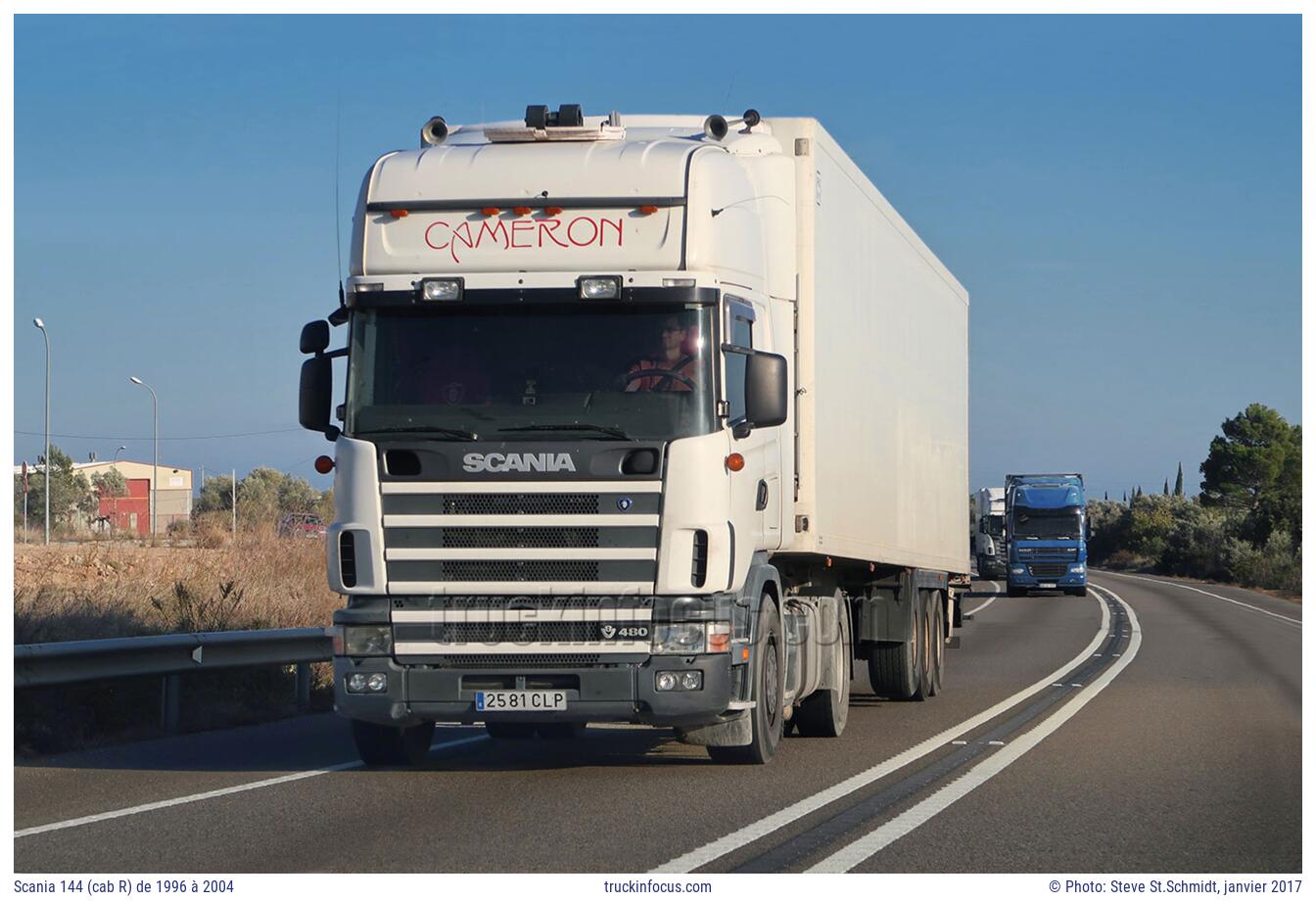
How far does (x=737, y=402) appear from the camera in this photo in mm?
10758

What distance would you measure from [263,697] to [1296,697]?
1036cm

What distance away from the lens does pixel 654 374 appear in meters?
10.5

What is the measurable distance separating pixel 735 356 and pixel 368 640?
2817 mm

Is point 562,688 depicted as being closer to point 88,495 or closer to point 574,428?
point 574,428

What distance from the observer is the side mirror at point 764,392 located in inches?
412

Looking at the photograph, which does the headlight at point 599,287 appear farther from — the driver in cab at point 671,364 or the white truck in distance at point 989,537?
the white truck in distance at point 989,537

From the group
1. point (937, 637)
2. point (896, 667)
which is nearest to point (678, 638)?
point (896, 667)

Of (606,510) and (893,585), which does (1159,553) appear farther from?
(606,510)

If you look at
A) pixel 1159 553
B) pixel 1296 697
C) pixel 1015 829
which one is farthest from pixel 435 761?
pixel 1159 553

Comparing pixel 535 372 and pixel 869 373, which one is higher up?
pixel 869 373

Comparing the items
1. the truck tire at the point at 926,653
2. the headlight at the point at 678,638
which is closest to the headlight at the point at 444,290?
the headlight at the point at 678,638

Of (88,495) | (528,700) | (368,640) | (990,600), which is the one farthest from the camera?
(88,495)

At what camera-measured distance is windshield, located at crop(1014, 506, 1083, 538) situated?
4984 centimetres
